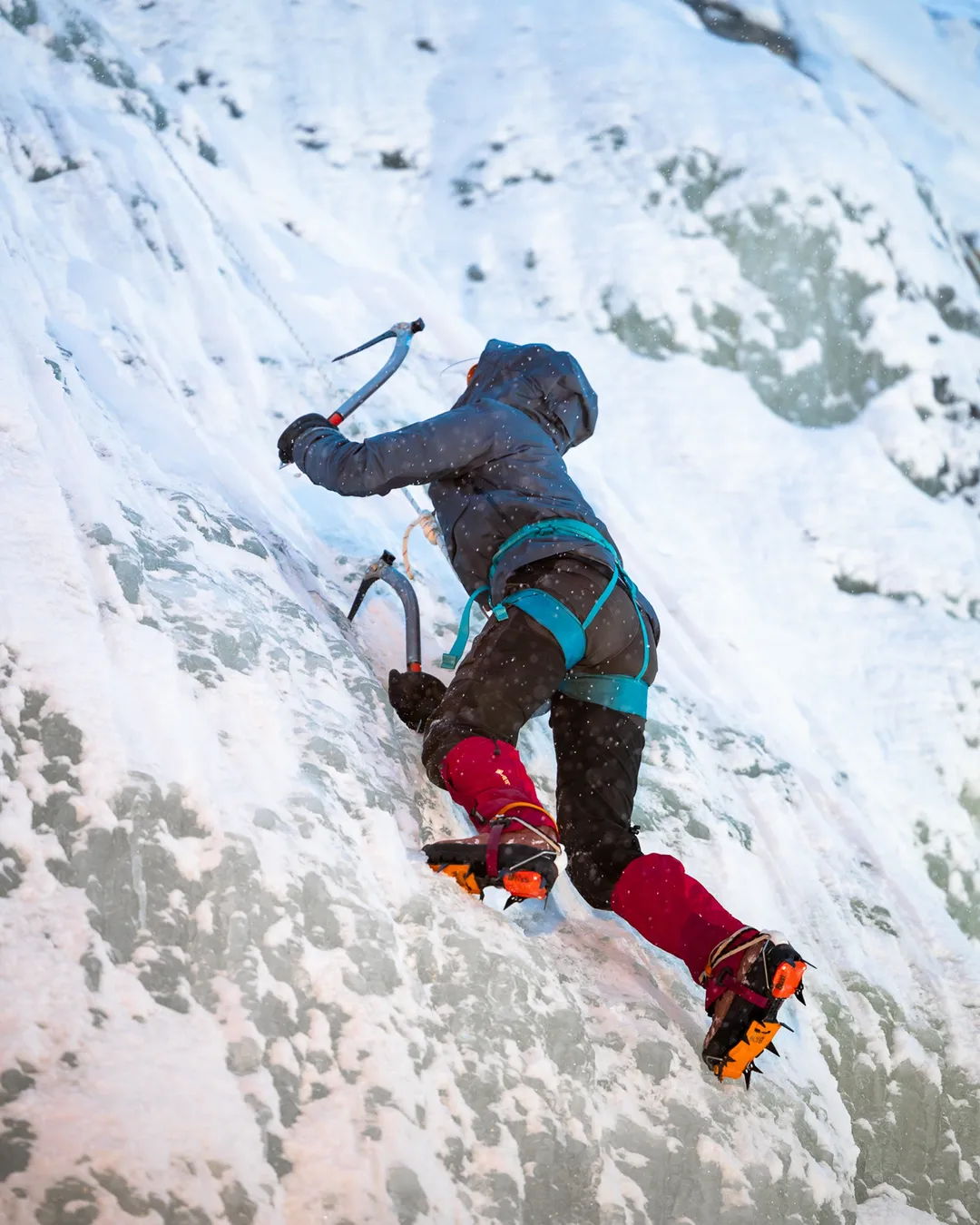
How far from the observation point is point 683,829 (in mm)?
2529

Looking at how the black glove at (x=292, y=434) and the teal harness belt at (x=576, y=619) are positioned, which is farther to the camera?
the black glove at (x=292, y=434)

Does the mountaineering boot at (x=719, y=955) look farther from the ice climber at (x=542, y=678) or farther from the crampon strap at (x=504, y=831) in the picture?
the crampon strap at (x=504, y=831)

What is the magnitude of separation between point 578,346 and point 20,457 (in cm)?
297

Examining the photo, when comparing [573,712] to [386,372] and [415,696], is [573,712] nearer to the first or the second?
[415,696]

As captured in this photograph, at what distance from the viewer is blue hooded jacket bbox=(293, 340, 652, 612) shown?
2.29m

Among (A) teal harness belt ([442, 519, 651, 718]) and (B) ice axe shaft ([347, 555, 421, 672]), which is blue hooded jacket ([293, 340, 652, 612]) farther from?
(B) ice axe shaft ([347, 555, 421, 672])

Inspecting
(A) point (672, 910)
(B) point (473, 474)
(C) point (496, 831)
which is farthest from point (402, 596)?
(A) point (672, 910)

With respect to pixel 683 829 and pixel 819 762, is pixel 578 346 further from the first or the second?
pixel 683 829

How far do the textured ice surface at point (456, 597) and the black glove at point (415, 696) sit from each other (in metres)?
0.08

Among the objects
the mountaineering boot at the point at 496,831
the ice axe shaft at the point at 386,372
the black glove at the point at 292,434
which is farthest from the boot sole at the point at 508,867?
the ice axe shaft at the point at 386,372

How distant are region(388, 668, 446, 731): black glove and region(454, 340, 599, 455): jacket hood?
2.56ft

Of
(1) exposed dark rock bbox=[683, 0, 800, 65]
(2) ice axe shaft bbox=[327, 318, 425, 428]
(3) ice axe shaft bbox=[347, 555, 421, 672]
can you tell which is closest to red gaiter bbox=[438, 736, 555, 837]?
(3) ice axe shaft bbox=[347, 555, 421, 672]

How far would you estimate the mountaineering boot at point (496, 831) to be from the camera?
1619mm

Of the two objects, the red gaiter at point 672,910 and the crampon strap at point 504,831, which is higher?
the crampon strap at point 504,831
